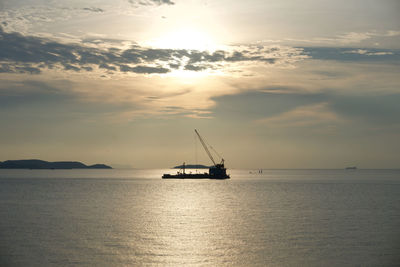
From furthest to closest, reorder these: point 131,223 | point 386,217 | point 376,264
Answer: point 386,217 < point 131,223 < point 376,264

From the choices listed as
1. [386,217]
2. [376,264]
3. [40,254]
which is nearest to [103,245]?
[40,254]

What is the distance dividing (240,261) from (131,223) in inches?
1404

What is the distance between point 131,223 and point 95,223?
705 centimetres

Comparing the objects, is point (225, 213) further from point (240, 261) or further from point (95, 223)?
point (240, 261)

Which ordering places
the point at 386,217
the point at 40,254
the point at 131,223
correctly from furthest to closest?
the point at 386,217
the point at 131,223
the point at 40,254

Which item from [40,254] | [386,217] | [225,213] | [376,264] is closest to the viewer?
[376,264]

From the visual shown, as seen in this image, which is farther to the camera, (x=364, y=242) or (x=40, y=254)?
(x=364, y=242)

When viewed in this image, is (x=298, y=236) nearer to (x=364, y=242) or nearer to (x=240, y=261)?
(x=364, y=242)

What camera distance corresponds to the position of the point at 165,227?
77875 millimetres

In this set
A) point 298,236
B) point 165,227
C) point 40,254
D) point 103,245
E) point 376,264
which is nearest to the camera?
point 376,264

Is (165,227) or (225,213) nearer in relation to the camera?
(165,227)

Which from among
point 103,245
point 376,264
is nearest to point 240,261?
point 376,264

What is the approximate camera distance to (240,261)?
173ft

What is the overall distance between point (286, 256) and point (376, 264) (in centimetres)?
1113
